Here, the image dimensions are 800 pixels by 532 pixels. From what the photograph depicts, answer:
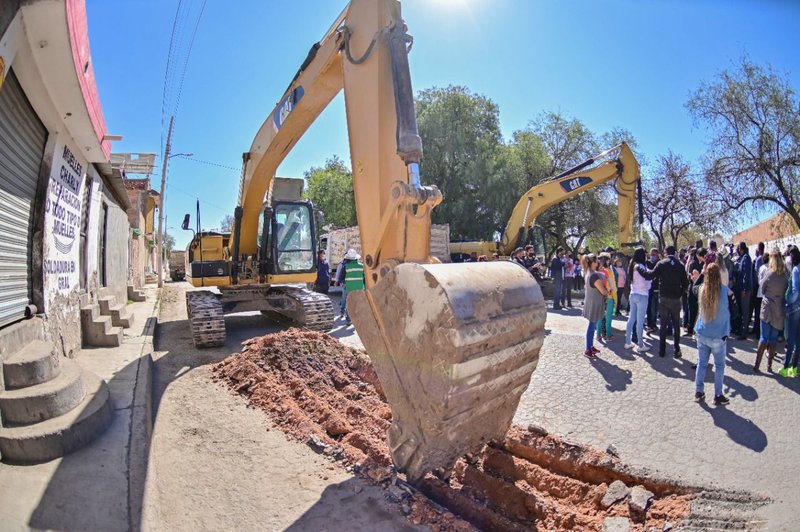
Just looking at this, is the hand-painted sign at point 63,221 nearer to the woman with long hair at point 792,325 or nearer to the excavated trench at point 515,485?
the excavated trench at point 515,485

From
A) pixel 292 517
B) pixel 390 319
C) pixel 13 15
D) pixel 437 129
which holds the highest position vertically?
pixel 437 129

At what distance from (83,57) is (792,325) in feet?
32.1

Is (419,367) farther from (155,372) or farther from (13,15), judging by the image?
(155,372)

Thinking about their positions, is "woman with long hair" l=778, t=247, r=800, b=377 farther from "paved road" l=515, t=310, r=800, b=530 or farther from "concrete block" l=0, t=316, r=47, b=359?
"concrete block" l=0, t=316, r=47, b=359

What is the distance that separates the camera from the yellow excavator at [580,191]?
13.9 meters

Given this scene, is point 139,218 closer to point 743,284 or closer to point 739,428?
point 743,284

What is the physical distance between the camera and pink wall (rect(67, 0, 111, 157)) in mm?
4125

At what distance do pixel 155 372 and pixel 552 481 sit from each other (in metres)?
5.75

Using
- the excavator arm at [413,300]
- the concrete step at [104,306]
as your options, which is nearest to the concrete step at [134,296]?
the concrete step at [104,306]

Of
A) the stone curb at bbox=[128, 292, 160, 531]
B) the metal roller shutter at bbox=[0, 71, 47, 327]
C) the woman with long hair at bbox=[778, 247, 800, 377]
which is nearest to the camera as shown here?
the stone curb at bbox=[128, 292, 160, 531]

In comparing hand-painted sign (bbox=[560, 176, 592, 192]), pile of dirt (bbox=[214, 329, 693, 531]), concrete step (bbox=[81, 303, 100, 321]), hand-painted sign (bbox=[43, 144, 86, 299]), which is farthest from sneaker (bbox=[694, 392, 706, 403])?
hand-painted sign (bbox=[560, 176, 592, 192])

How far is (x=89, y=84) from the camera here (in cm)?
550

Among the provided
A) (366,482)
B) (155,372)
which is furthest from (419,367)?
(155,372)

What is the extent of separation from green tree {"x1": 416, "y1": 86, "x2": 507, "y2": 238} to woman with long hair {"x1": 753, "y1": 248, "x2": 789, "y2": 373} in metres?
20.6
